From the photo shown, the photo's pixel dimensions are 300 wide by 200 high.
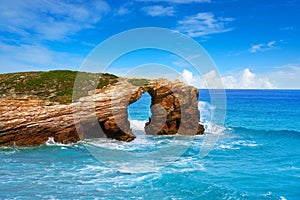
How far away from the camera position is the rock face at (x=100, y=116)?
29.9 metres

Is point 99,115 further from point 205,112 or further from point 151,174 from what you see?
point 205,112

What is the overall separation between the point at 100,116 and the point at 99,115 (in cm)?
18

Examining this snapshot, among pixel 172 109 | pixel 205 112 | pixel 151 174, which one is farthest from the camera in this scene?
pixel 205 112

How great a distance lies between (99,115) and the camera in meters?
33.0

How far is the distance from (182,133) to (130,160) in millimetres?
15127

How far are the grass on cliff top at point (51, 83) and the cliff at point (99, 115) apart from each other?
149cm

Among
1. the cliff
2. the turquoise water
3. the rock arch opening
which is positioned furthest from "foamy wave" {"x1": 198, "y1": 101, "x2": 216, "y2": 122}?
the turquoise water

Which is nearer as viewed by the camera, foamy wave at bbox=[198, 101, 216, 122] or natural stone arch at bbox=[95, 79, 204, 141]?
natural stone arch at bbox=[95, 79, 204, 141]

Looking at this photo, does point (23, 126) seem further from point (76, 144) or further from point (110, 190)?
point (110, 190)

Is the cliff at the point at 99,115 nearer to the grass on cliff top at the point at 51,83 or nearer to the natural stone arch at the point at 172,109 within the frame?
the natural stone arch at the point at 172,109

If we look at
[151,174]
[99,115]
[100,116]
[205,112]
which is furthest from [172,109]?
[205,112]

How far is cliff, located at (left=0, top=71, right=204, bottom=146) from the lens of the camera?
2994cm

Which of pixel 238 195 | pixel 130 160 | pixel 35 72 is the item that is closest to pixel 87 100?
pixel 130 160

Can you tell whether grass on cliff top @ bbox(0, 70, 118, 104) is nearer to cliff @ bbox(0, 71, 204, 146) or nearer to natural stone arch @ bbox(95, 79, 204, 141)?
cliff @ bbox(0, 71, 204, 146)
